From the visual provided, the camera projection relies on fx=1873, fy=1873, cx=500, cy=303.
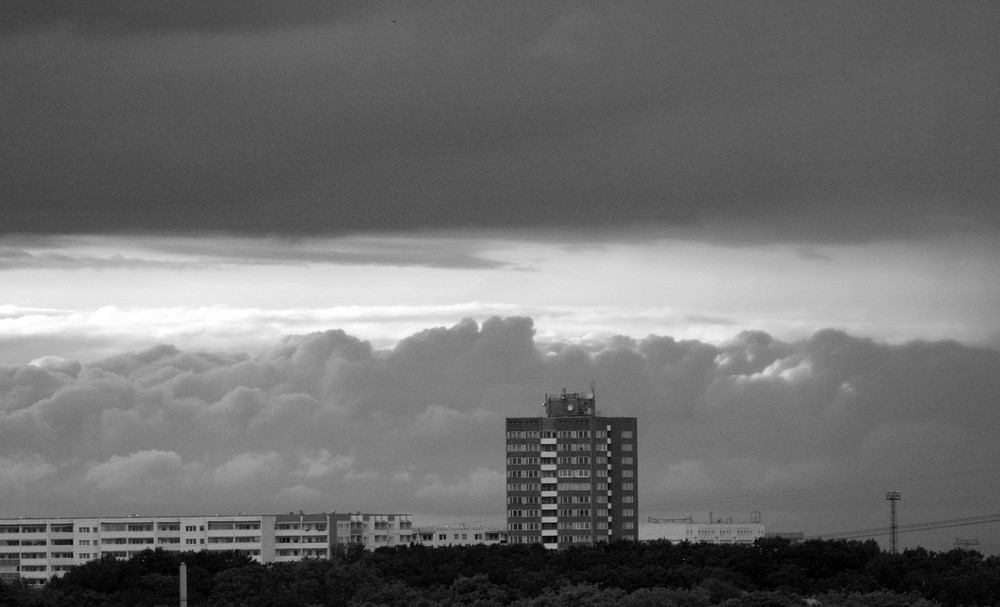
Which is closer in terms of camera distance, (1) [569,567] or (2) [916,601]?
(2) [916,601]

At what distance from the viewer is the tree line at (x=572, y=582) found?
142 m

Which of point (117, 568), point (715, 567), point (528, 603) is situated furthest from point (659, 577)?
point (117, 568)

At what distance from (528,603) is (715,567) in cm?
5165

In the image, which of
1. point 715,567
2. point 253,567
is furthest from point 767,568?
point 253,567

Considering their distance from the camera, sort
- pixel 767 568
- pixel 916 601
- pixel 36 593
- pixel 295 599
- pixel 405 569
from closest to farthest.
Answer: pixel 916 601
pixel 295 599
pixel 36 593
pixel 767 568
pixel 405 569

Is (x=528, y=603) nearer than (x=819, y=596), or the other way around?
(x=528, y=603)

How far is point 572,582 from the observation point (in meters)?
172

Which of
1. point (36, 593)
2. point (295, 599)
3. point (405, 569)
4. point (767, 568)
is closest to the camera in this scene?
point (295, 599)

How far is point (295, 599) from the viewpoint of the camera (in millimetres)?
148250

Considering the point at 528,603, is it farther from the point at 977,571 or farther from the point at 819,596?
the point at 977,571

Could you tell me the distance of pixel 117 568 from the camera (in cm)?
16825

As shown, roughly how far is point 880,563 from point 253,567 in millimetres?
58462

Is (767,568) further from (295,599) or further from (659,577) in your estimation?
(295,599)

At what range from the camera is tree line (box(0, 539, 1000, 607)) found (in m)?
142
